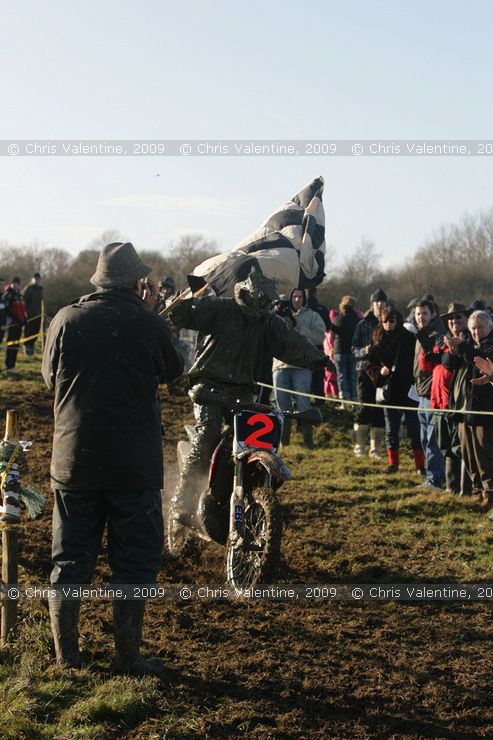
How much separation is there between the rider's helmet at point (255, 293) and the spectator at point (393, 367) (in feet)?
15.9

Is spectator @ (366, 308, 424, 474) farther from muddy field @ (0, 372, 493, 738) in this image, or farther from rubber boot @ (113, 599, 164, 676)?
rubber boot @ (113, 599, 164, 676)

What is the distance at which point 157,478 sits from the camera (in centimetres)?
520

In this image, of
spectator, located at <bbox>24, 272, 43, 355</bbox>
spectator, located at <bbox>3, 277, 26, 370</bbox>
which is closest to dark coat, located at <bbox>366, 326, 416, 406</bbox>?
spectator, located at <bbox>3, 277, 26, 370</bbox>

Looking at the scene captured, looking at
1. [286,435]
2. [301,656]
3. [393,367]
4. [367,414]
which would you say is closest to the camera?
[301,656]

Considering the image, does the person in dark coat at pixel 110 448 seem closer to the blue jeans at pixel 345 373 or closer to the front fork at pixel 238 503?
the front fork at pixel 238 503

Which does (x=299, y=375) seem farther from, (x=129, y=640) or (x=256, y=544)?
(x=129, y=640)

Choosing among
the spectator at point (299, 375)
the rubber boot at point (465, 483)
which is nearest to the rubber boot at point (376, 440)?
the spectator at point (299, 375)

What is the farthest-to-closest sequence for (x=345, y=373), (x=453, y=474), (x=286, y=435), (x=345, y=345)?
1. (x=345, y=373)
2. (x=345, y=345)
3. (x=286, y=435)
4. (x=453, y=474)

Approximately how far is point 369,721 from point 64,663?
1620 mm

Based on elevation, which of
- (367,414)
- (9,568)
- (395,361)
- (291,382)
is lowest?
(9,568)

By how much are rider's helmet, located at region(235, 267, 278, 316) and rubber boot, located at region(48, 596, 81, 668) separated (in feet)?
9.19

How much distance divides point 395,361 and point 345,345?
347 cm

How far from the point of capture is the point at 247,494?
6.84 m

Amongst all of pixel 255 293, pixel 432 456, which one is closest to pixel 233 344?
pixel 255 293
